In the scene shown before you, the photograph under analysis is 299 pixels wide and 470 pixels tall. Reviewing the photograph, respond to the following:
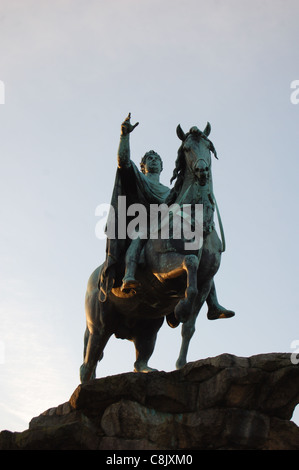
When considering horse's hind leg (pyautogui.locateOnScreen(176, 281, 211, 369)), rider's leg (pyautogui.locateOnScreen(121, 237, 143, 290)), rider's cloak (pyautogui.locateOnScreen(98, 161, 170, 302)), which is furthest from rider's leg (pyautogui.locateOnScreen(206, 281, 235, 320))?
A: rider's cloak (pyautogui.locateOnScreen(98, 161, 170, 302))

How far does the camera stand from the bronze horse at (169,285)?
38.4ft

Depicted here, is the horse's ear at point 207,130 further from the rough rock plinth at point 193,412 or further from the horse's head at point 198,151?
the rough rock plinth at point 193,412

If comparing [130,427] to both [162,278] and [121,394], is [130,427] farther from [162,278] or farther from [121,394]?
[162,278]

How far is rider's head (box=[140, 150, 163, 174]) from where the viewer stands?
14.3 metres

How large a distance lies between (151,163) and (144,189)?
109cm

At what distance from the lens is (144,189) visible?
43.7 ft

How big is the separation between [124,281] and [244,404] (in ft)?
9.17

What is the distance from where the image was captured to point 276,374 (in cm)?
1000

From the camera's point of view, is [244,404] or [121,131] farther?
[121,131]

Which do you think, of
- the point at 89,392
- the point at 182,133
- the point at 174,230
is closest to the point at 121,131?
the point at 182,133

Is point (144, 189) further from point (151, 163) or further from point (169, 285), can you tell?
point (169, 285)

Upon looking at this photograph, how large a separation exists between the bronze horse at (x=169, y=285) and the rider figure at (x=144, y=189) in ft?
0.58

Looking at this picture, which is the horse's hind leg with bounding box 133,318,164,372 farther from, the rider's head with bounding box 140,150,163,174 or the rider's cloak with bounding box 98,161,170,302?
the rider's head with bounding box 140,150,163,174
